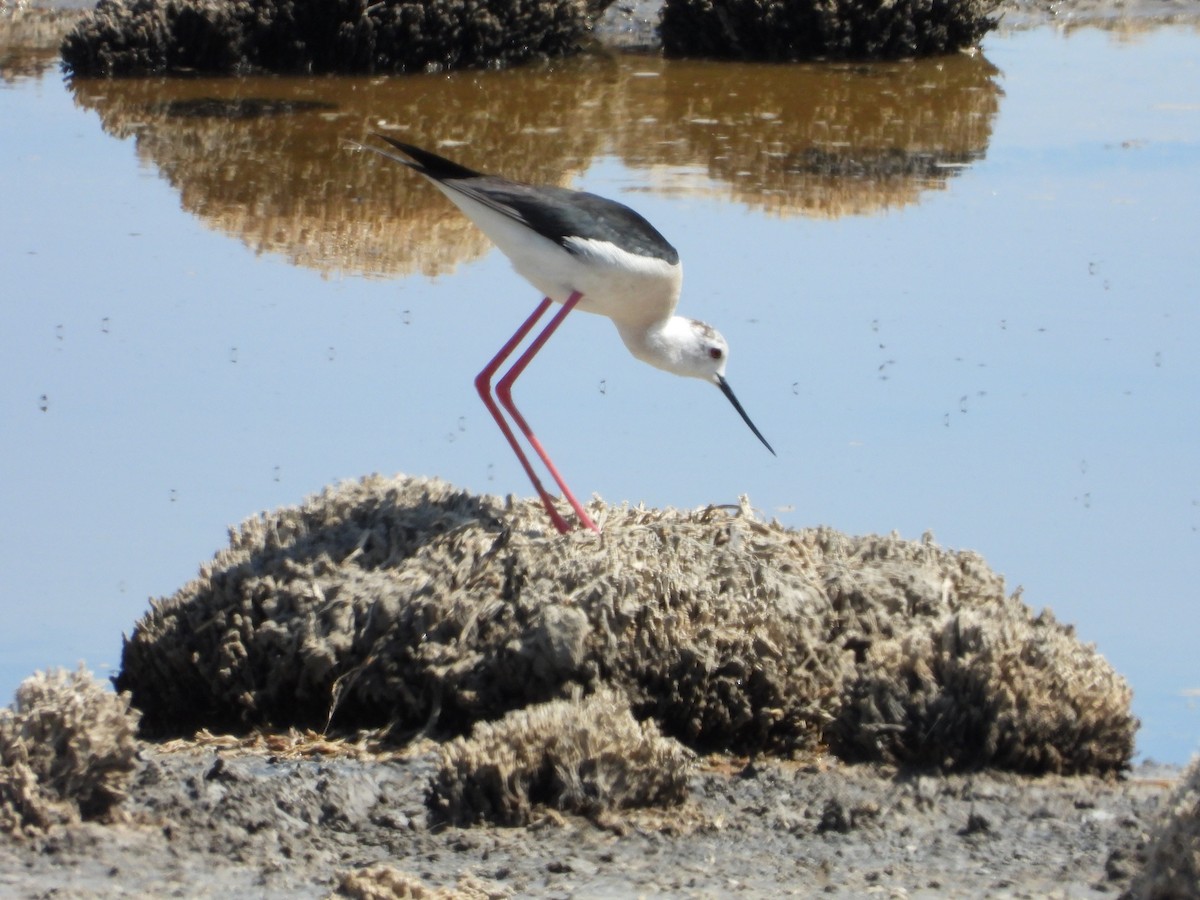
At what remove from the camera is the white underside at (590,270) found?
5688 mm

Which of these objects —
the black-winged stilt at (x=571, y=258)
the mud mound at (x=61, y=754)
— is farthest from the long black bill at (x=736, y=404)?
the mud mound at (x=61, y=754)

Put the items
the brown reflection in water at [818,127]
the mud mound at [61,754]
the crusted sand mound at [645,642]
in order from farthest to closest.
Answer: the brown reflection in water at [818,127], the crusted sand mound at [645,642], the mud mound at [61,754]

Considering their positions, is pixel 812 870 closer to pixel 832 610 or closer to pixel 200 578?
pixel 832 610

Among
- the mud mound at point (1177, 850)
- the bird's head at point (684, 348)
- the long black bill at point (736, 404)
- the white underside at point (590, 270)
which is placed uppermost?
the white underside at point (590, 270)

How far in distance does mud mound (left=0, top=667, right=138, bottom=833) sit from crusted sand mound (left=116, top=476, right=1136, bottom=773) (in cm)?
72

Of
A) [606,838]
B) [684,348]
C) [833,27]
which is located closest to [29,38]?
[833,27]

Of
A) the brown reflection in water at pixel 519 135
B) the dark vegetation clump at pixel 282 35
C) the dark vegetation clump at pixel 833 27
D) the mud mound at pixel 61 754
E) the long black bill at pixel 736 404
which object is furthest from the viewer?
the dark vegetation clump at pixel 833 27

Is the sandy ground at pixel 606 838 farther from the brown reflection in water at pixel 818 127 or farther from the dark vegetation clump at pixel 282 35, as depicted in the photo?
the dark vegetation clump at pixel 282 35

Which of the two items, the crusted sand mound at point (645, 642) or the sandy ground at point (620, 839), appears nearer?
the sandy ground at point (620, 839)

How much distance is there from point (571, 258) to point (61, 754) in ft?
7.45

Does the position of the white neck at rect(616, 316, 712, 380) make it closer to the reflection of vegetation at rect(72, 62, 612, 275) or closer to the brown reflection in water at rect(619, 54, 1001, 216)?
the reflection of vegetation at rect(72, 62, 612, 275)

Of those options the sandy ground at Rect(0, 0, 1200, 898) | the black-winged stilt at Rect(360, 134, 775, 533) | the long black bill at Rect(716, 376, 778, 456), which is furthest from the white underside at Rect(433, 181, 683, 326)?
the sandy ground at Rect(0, 0, 1200, 898)

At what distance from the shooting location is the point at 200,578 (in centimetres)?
527

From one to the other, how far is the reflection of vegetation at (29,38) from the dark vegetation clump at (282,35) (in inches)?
31.5
